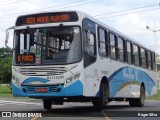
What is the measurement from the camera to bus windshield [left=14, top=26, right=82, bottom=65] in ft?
49.9

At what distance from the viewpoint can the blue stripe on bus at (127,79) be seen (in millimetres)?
19078

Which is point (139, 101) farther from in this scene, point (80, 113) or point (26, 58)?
point (26, 58)

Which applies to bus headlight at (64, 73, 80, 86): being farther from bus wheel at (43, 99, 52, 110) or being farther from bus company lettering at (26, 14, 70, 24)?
bus wheel at (43, 99, 52, 110)

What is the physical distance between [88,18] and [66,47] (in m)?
1.60

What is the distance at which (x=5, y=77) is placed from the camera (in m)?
53.2

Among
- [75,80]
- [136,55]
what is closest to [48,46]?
[75,80]

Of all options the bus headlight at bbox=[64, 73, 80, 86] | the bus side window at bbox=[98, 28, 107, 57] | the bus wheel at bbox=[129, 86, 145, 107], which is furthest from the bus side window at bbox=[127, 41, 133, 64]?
the bus headlight at bbox=[64, 73, 80, 86]

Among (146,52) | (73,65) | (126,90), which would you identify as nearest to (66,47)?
(73,65)

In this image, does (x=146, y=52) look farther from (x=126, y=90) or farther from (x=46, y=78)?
(x=46, y=78)

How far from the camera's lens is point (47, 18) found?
15.8 metres

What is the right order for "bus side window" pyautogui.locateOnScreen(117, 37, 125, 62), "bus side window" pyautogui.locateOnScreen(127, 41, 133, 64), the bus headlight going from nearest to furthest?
1. the bus headlight
2. "bus side window" pyautogui.locateOnScreen(117, 37, 125, 62)
3. "bus side window" pyautogui.locateOnScreen(127, 41, 133, 64)

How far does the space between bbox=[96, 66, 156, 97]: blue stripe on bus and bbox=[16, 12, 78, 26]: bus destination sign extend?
3091mm

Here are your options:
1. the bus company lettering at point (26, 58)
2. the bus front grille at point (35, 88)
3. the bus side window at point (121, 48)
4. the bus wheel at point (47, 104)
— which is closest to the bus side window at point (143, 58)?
the bus side window at point (121, 48)

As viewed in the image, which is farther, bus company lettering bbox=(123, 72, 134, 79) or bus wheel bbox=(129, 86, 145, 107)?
bus wheel bbox=(129, 86, 145, 107)
